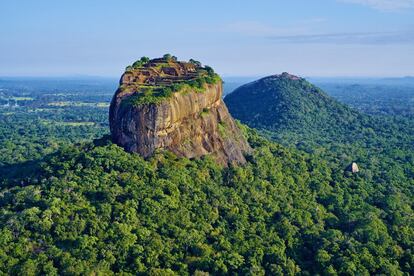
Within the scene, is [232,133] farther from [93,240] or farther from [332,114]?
[332,114]

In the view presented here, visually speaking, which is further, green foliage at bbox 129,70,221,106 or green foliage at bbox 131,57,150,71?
green foliage at bbox 131,57,150,71

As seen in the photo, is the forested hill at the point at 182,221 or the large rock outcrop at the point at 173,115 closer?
the forested hill at the point at 182,221

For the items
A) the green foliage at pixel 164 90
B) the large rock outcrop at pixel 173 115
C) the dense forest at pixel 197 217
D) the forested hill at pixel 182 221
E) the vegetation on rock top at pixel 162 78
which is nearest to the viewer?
the forested hill at pixel 182 221

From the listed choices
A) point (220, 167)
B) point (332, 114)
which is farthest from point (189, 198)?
point (332, 114)

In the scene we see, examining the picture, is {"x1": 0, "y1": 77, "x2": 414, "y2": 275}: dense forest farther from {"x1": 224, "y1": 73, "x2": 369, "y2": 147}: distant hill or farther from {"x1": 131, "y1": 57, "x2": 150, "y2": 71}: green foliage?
{"x1": 224, "y1": 73, "x2": 369, "y2": 147}: distant hill

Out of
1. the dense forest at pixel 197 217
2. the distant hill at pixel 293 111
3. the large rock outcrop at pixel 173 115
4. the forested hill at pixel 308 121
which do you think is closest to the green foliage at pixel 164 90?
the large rock outcrop at pixel 173 115

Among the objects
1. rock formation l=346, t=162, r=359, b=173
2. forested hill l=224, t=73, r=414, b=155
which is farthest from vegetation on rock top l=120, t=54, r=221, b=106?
forested hill l=224, t=73, r=414, b=155

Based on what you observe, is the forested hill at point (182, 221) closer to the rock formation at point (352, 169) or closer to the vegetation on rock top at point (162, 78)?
the vegetation on rock top at point (162, 78)
